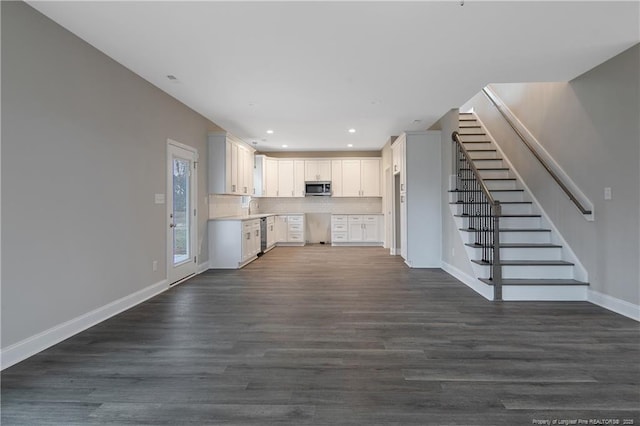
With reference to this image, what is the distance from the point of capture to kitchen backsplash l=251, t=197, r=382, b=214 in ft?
32.8

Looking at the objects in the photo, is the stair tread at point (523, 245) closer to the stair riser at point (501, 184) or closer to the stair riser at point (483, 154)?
the stair riser at point (501, 184)

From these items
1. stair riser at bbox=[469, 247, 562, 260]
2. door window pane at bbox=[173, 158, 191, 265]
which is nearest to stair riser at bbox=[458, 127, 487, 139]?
stair riser at bbox=[469, 247, 562, 260]

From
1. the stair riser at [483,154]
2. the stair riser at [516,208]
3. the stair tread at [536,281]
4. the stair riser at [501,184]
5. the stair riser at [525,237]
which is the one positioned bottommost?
the stair tread at [536,281]

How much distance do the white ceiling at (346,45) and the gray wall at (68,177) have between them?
0.89 feet

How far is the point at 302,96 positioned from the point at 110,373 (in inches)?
151

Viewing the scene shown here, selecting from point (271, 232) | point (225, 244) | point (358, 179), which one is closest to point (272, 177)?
point (271, 232)

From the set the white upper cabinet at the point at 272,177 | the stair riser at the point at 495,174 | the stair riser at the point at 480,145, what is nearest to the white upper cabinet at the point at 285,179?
the white upper cabinet at the point at 272,177

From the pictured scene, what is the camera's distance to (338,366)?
243 cm

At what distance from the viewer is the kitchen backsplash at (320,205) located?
32.8 feet

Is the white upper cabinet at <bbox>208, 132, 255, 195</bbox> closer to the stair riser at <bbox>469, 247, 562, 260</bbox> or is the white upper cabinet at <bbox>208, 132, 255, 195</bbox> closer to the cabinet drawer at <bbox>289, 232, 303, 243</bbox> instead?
the cabinet drawer at <bbox>289, 232, 303, 243</bbox>

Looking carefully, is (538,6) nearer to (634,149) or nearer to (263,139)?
(634,149)

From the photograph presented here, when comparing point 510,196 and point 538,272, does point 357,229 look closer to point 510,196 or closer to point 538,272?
point 510,196

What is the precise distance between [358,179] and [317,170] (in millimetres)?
1191

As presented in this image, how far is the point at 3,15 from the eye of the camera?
7.95 ft
